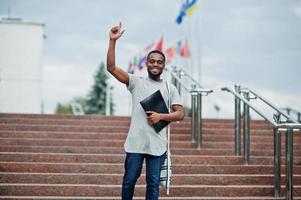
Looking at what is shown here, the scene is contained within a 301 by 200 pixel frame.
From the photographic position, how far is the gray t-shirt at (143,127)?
16.8 feet

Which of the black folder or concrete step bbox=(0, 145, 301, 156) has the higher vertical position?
the black folder

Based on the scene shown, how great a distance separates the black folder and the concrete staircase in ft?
6.35

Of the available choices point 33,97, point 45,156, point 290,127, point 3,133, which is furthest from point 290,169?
point 33,97

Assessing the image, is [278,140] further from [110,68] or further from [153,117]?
[110,68]

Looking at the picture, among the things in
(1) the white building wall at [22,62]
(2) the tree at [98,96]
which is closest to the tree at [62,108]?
(2) the tree at [98,96]

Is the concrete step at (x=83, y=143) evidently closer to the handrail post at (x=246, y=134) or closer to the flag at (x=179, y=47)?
the handrail post at (x=246, y=134)

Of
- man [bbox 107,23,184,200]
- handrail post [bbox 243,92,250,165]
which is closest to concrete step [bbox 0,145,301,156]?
handrail post [bbox 243,92,250,165]

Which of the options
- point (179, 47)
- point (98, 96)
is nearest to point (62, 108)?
point (98, 96)

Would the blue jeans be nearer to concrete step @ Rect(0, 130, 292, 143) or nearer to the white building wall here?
concrete step @ Rect(0, 130, 292, 143)

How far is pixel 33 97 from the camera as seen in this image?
20547 mm

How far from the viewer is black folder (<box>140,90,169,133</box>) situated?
16.9 ft

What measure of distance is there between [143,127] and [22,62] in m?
16.4

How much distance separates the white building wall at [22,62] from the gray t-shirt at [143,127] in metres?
15.1

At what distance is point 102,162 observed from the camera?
8.01 metres
